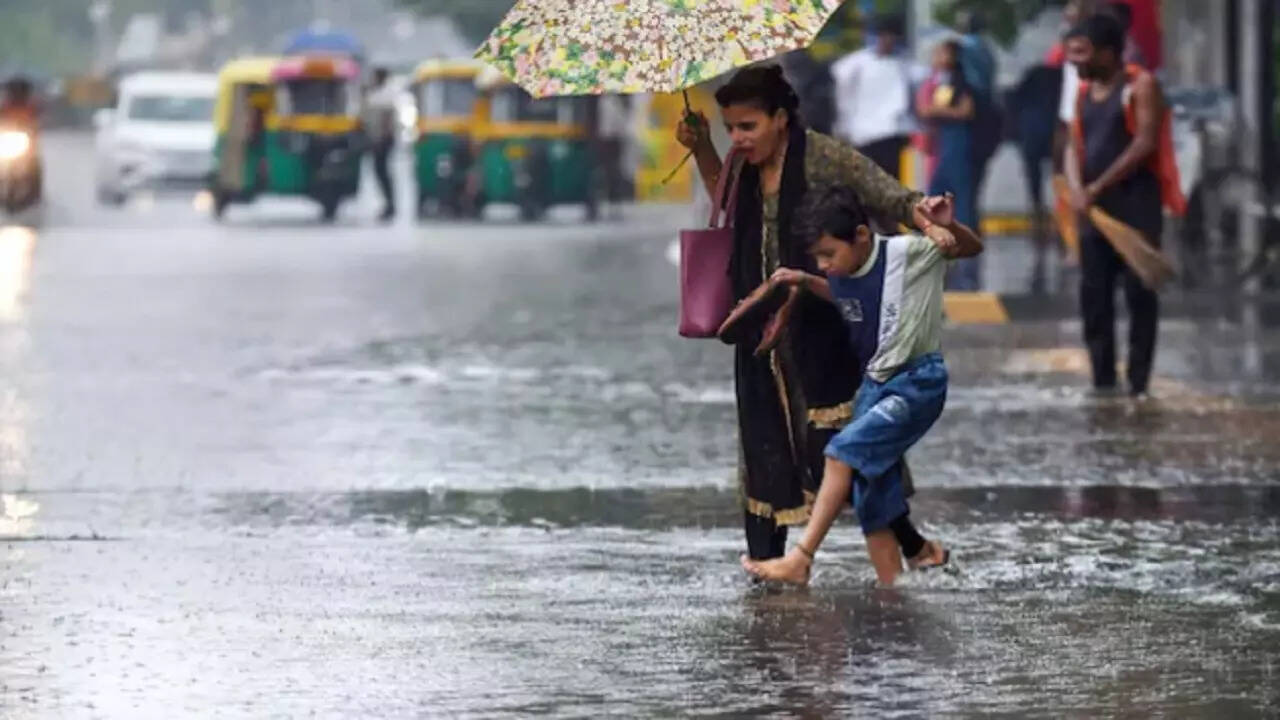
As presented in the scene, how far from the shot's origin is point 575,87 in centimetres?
849

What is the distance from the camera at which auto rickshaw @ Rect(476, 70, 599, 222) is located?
119ft

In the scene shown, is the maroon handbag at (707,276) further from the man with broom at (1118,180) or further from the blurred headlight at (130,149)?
the blurred headlight at (130,149)

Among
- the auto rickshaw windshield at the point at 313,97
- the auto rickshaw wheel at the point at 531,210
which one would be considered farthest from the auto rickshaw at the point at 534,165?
the auto rickshaw windshield at the point at 313,97

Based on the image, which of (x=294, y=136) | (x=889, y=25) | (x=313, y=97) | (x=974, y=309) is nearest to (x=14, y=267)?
(x=889, y=25)

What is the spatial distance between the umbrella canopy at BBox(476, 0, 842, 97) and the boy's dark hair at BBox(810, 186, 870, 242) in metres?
0.47

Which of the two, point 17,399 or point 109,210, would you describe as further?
point 109,210

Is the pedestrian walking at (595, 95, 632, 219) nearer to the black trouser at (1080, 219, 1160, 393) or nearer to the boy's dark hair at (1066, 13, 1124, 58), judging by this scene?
the black trouser at (1080, 219, 1160, 393)

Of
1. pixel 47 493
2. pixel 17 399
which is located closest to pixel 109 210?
pixel 17 399

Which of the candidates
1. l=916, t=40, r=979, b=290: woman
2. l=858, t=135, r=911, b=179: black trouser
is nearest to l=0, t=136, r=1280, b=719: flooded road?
l=916, t=40, r=979, b=290: woman

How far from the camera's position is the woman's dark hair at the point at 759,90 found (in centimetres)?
888

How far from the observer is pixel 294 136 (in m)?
37.6

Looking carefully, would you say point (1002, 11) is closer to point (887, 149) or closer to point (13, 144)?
point (887, 149)

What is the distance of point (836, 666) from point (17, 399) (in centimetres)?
788

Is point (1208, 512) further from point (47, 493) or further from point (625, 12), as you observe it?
point (47, 493)
